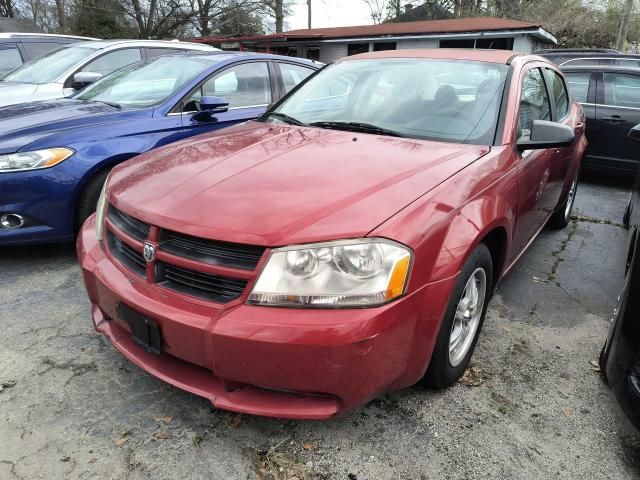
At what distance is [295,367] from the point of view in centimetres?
A: 168

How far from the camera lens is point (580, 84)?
6.44 meters

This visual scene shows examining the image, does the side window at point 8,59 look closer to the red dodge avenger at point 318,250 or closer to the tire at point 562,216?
the red dodge avenger at point 318,250

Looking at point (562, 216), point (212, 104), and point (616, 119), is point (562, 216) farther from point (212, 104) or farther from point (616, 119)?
point (212, 104)

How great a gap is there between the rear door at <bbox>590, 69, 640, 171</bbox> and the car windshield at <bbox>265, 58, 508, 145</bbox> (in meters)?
4.09

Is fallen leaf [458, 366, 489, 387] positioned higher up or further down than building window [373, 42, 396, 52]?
further down

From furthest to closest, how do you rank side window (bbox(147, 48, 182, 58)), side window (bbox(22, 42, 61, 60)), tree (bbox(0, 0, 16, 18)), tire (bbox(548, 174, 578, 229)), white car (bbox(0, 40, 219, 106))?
tree (bbox(0, 0, 16, 18)), side window (bbox(22, 42, 61, 60)), side window (bbox(147, 48, 182, 58)), white car (bbox(0, 40, 219, 106)), tire (bbox(548, 174, 578, 229))

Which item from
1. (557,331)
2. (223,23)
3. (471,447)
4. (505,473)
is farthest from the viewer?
(223,23)

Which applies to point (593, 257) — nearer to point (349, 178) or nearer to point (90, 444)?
point (349, 178)

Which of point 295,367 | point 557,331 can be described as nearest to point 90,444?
point 295,367

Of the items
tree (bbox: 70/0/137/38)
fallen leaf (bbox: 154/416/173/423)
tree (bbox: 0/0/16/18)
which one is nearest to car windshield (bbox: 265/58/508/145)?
fallen leaf (bbox: 154/416/173/423)

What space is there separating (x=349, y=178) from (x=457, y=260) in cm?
56

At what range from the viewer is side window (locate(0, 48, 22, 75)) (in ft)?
25.1

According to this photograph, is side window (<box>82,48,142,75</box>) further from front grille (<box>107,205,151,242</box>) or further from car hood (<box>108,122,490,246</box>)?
front grille (<box>107,205,151,242</box>)

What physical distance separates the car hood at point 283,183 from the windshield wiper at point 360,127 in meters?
0.07
